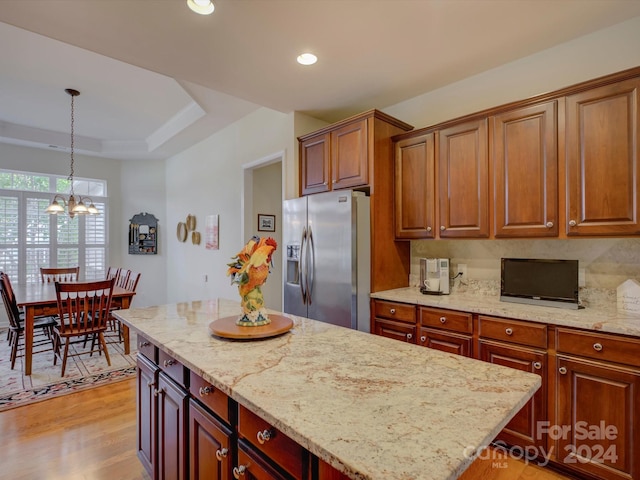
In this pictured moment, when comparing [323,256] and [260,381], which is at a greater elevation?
[323,256]

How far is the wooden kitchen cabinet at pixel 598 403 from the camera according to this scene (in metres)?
1.70

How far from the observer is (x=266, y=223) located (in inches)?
177

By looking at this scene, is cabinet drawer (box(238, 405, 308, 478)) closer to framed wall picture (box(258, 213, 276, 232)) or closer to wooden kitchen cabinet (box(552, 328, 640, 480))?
wooden kitchen cabinet (box(552, 328, 640, 480))

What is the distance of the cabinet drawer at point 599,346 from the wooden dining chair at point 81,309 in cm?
391

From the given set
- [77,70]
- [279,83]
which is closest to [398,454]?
[279,83]

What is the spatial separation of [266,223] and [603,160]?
3489 mm

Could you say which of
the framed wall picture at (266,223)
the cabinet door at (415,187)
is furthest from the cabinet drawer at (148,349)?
the framed wall picture at (266,223)

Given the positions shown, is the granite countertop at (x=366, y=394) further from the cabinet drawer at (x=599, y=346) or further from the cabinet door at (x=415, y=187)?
the cabinet door at (x=415, y=187)

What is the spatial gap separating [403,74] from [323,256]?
1.62 metres

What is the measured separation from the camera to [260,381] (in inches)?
42.5

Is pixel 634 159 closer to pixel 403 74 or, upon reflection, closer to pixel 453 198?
pixel 453 198

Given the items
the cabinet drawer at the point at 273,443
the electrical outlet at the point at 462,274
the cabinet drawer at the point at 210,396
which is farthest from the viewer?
the electrical outlet at the point at 462,274

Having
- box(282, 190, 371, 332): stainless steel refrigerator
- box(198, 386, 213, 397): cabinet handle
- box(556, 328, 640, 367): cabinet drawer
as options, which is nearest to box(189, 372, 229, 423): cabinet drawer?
box(198, 386, 213, 397): cabinet handle

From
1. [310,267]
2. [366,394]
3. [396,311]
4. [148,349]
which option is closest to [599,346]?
[396,311]
